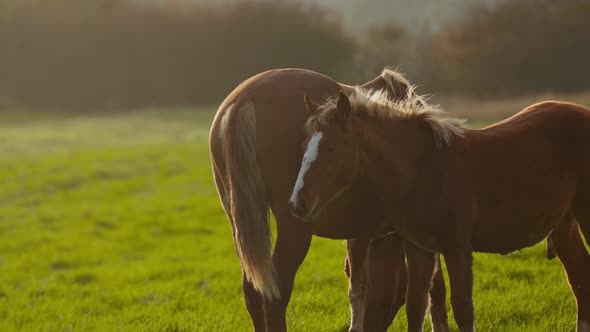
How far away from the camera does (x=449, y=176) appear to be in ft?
13.7

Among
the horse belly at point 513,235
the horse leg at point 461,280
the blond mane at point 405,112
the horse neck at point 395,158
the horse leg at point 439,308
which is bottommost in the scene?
the horse leg at point 439,308

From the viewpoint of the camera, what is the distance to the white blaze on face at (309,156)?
3.78 metres

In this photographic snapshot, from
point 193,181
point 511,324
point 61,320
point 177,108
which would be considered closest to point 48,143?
point 193,181

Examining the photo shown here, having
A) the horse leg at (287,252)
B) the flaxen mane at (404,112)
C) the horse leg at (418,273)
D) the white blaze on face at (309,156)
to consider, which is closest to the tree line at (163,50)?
the flaxen mane at (404,112)

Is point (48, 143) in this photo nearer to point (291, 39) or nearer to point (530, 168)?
point (291, 39)

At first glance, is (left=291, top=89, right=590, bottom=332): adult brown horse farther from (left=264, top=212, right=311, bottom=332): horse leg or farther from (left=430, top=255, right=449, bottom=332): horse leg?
(left=430, top=255, right=449, bottom=332): horse leg

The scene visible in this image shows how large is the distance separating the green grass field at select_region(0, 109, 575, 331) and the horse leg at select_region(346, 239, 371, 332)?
26.7 inches

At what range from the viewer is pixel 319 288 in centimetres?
761

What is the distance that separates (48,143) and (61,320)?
2047 centimetres

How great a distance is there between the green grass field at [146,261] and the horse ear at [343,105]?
7.73 ft

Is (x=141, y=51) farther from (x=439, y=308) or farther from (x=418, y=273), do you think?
(x=418, y=273)

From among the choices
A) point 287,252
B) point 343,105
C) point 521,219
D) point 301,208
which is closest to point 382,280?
point 287,252

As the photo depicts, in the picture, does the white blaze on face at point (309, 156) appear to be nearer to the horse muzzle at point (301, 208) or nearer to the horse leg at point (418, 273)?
the horse muzzle at point (301, 208)

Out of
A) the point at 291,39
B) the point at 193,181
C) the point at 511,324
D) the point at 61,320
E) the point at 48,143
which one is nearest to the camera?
the point at 511,324
